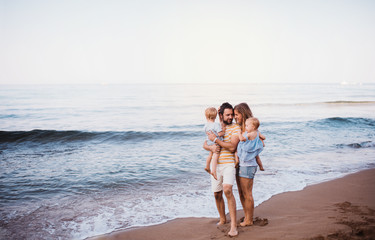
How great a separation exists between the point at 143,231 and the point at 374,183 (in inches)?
220

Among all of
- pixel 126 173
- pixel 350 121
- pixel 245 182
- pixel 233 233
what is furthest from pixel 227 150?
pixel 350 121

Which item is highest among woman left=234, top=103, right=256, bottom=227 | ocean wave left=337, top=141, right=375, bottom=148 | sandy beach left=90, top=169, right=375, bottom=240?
woman left=234, top=103, right=256, bottom=227

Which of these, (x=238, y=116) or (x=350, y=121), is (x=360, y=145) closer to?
Answer: (x=350, y=121)

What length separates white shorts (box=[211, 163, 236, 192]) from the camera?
12.3 feet

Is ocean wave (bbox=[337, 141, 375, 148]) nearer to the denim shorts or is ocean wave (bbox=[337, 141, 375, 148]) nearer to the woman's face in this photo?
the denim shorts

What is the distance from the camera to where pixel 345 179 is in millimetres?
6637

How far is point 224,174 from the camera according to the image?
378cm

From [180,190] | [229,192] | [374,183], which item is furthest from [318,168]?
[229,192]

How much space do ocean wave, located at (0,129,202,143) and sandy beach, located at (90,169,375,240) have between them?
31.5ft

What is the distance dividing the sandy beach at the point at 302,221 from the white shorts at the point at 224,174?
0.74m

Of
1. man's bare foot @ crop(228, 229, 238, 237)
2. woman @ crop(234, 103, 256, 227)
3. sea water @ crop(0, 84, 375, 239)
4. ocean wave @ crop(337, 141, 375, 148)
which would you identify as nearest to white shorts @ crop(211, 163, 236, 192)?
woman @ crop(234, 103, 256, 227)

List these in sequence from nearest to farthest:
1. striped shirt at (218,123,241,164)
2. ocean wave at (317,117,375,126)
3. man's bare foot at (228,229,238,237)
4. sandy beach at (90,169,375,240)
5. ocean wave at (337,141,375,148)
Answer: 1. sandy beach at (90,169,375,240)
2. man's bare foot at (228,229,238,237)
3. striped shirt at (218,123,241,164)
4. ocean wave at (337,141,375,148)
5. ocean wave at (317,117,375,126)

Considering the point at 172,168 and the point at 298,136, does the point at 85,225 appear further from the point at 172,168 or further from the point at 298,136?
the point at 298,136

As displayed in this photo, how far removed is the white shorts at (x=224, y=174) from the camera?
374cm
